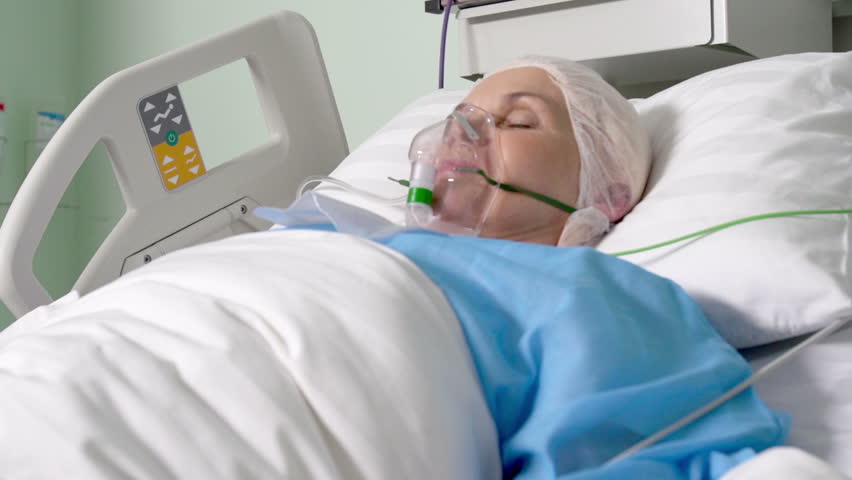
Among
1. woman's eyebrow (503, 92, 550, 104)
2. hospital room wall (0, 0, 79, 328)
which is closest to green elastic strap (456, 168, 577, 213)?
woman's eyebrow (503, 92, 550, 104)

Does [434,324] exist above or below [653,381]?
above

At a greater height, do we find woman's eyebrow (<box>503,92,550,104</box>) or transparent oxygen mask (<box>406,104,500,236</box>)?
woman's eyebrow (<box>503,92,550,104</box>)

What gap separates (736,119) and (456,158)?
1.49 ft

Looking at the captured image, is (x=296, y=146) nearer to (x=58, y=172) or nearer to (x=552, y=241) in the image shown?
(x=58, y=172)

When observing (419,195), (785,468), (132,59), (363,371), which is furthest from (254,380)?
(132,59)

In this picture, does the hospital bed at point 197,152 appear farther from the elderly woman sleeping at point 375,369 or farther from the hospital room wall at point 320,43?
the hospital room wall at point 320,43

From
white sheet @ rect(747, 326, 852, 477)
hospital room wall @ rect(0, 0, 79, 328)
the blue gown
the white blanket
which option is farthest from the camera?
hospital room wall @ rect(0, 0, 79, 328)

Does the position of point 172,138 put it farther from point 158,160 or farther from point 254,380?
point 254,380

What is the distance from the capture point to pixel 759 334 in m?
1.19

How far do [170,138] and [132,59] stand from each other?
68.9 inches

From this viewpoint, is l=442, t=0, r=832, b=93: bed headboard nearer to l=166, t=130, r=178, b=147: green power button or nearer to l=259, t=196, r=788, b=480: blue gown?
l=166, t=130, r=178, b=147: green power button

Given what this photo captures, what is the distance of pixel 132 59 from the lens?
10.8 ft

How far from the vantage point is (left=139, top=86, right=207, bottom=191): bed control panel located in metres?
1.69

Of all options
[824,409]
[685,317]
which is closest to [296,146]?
[685,317]
